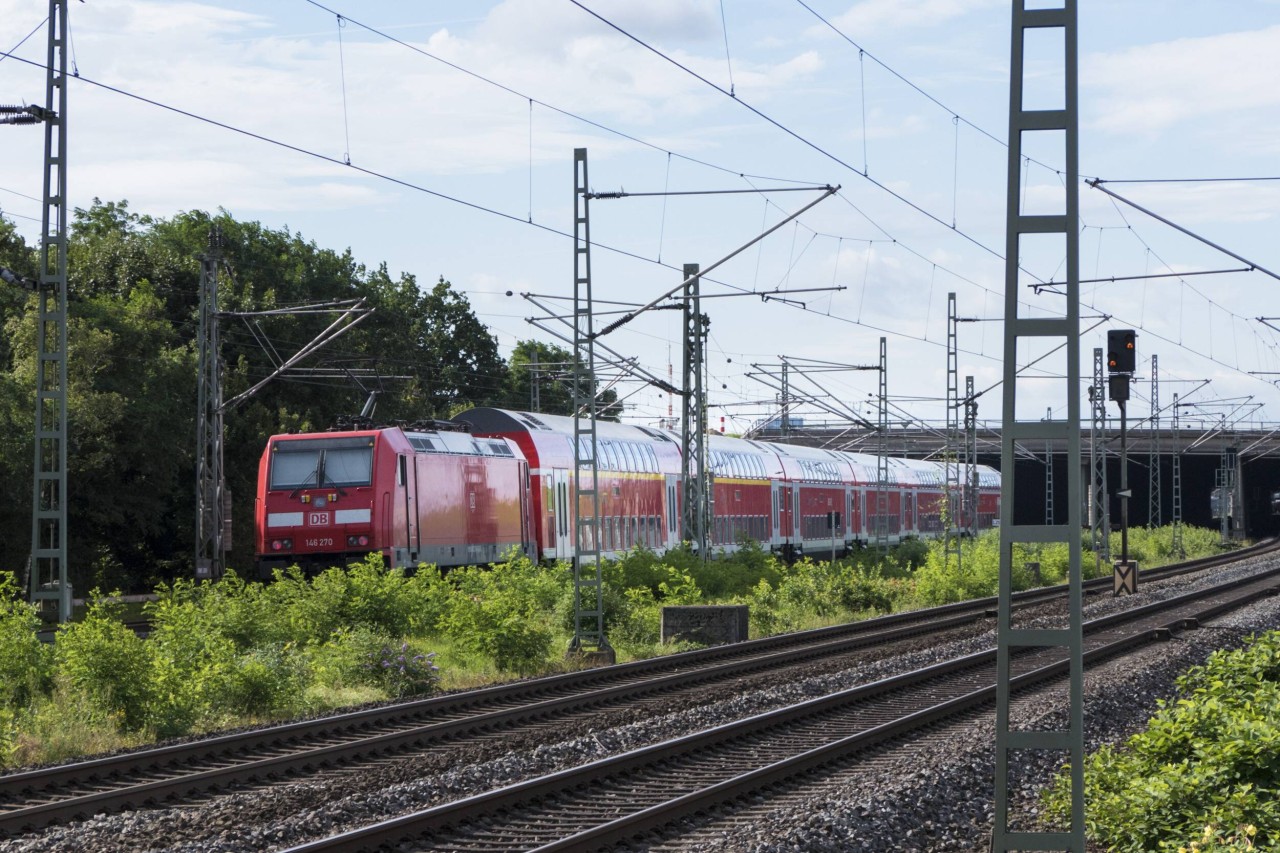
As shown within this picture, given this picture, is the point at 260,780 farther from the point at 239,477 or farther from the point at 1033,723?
the point at 239,477

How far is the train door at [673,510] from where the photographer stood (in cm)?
4262

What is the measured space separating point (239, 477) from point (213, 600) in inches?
946

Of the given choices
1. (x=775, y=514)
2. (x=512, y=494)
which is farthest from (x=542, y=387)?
(x=512, y=494)

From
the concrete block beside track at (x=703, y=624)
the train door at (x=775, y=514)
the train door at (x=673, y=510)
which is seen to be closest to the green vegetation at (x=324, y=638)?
the concrete block beside track at (x=703, y=624)

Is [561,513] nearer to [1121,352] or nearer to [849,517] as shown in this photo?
[1121,352]

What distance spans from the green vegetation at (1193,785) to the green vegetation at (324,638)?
8749 mm

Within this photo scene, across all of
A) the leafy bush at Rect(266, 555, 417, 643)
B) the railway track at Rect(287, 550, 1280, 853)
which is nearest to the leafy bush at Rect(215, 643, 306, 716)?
the leafy bush at Rect(266, 555, 417, 643)

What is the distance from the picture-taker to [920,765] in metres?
12.4

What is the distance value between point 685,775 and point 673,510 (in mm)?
30673

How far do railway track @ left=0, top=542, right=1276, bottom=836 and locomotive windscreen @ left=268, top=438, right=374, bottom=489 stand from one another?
26.6 feet

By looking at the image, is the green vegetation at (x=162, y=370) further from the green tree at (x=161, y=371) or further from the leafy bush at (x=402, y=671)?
the leafy bush at (x=402, y=671)

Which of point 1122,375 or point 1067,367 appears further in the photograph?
point 1122,375

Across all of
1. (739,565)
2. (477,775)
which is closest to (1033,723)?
(477,775)

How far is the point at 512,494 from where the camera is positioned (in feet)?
111
